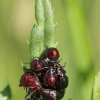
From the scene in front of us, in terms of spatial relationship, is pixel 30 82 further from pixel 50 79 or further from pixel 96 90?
pixel 96 90

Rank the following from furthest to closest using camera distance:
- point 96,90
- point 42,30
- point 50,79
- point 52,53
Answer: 1. point 42,30
2. point 52,53
3. point 50,79
4. point 96,90

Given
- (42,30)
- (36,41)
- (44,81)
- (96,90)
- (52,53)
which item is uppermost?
(42,30)

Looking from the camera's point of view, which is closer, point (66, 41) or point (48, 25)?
point (48, 25)

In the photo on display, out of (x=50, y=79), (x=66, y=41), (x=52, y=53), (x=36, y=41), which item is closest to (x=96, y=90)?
(x=50, y=79)

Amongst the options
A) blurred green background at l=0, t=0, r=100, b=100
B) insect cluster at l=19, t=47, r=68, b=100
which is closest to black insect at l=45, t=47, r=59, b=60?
insect cluster at l=19, t=47, r=68, b=100

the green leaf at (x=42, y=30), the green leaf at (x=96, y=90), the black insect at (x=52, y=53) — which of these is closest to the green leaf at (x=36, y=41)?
the green leaf at (x=42, y=30)

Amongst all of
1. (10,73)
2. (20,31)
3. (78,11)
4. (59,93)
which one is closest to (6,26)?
(20,31)
